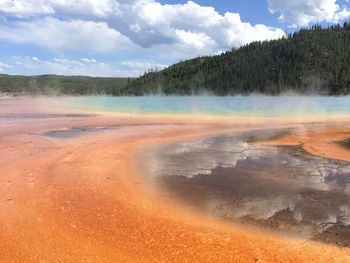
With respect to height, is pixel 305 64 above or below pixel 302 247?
above

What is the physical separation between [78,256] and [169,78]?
559ft

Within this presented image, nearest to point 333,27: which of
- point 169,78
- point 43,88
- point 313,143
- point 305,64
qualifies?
point 305,64

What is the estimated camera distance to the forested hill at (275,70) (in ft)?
385

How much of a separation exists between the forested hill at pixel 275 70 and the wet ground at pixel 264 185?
99170 millimetres

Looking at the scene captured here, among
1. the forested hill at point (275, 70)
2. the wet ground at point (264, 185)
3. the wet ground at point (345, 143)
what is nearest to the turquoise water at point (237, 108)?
the wet ground at point (345, 143)

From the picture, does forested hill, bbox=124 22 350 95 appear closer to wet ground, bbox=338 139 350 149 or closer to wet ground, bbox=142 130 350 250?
wet ground, bbox=338 139 350 149

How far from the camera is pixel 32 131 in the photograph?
22828 mm

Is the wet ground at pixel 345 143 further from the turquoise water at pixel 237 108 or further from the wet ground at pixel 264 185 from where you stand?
the turquoise water at pixel 237 108

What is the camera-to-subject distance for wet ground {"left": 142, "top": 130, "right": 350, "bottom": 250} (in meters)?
7.48

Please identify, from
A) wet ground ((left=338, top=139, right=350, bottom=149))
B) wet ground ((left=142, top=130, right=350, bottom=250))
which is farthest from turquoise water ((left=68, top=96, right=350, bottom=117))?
wet ground ((left=142, top=130, right=350, bottom=250))

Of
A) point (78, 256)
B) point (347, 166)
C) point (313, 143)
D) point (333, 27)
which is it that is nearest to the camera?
point (78, 256)

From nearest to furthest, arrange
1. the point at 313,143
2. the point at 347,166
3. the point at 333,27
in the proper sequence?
the point at 347,166, the point at 313,143, the point at 333,27

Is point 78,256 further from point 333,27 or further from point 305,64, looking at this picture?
point 333,27

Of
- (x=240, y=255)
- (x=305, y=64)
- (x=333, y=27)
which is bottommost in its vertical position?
(x=240, y=255)
